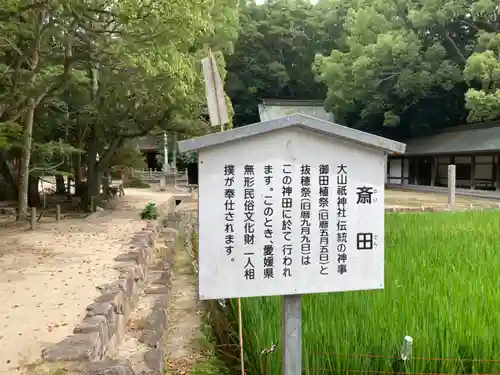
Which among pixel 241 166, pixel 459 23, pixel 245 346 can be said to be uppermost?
pixel 459 23

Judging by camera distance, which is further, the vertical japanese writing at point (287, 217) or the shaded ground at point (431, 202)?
the shaded ground at point (431, 202)

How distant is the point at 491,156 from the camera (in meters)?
22.2

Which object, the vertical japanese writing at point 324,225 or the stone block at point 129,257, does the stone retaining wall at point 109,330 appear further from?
the vertical japanese writing at point 324,225

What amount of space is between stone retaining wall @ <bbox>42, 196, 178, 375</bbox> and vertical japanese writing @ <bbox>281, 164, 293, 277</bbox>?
133cm

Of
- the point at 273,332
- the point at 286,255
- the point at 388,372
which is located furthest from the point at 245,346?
the point at 286,255

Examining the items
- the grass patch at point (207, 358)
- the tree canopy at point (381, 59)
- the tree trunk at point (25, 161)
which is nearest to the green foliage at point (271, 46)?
the tree canopy at point (381, 59)

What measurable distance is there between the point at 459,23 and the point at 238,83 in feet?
52.1

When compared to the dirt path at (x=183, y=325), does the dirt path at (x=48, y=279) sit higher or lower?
higher

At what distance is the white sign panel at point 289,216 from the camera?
2.35 metres

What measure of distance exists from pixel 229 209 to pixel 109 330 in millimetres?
1996

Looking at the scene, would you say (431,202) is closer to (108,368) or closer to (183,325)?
(183,325)

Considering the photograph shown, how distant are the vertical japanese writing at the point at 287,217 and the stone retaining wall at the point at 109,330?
1332mm

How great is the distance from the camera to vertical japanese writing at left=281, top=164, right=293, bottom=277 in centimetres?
239

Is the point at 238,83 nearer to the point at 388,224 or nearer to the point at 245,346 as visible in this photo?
the point at 388,224
